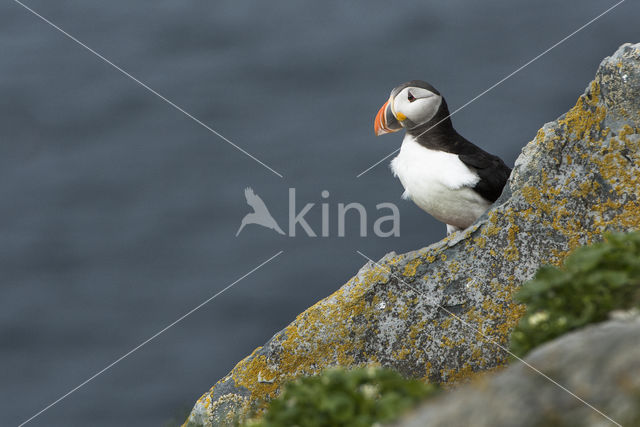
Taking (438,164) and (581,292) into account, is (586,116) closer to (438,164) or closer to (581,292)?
(438,164)

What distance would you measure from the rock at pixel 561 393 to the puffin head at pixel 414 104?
11.8 feet

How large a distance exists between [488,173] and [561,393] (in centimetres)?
340

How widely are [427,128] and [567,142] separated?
1.27 meters

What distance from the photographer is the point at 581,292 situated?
3.65 m

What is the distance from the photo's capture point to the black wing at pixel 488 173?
6000 mm

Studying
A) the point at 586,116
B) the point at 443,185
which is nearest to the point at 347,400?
the point at 586,116

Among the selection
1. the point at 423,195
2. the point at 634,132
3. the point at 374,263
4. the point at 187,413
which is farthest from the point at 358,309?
the point at 634,132

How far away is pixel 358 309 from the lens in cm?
551

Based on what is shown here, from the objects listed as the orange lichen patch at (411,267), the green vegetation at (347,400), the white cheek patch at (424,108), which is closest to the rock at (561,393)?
the green vegetation at (347,400)

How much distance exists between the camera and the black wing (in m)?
6.00

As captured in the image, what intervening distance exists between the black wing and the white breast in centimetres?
4

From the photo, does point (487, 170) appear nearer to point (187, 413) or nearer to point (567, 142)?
point (567, 142)

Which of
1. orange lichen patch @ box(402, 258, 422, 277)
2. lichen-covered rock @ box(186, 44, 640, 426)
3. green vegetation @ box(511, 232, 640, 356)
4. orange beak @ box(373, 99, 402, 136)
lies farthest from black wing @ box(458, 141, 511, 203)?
green vegetation @ box(511, 232, 640, 356)

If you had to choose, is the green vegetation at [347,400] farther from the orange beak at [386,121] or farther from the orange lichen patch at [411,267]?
the orange beak at [386,121]
